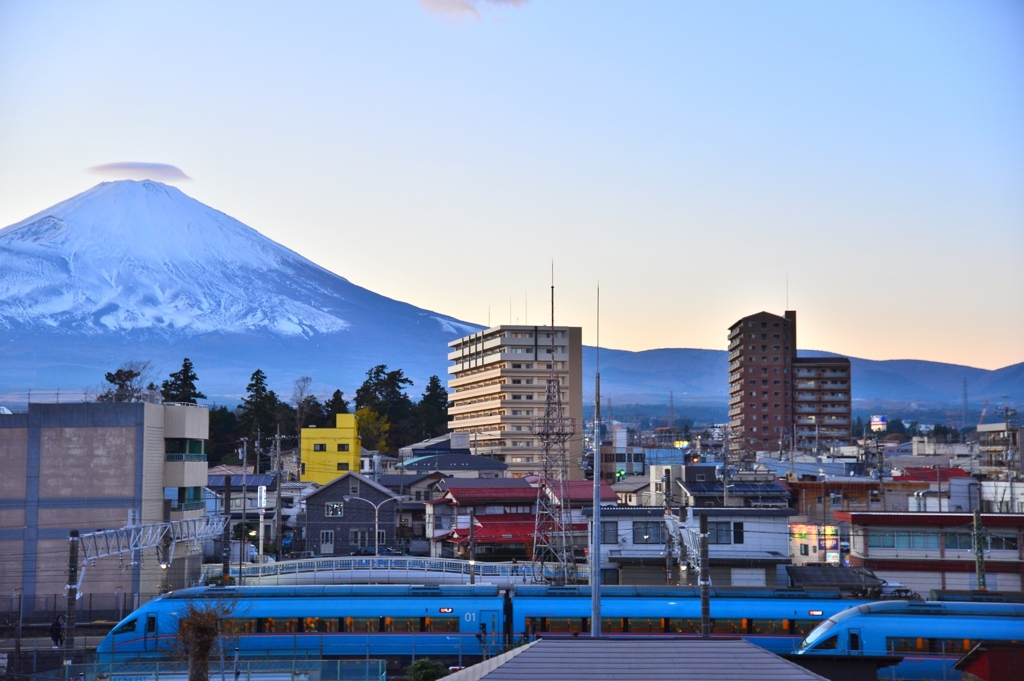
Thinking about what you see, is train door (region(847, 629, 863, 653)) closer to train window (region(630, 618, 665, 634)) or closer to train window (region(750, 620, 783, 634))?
train window (region(750, 620, 783, 634))

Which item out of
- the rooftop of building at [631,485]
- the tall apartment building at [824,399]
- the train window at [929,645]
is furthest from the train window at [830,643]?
the tall apartment building at [824,399]

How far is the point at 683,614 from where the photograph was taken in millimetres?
23109

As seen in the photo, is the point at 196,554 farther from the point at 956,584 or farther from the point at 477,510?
the point at 956,584

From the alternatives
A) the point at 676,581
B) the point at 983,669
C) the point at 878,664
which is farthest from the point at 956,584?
the point at 983,669

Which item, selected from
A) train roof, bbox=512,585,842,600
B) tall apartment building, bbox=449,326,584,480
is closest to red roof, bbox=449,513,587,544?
train roof, bbox=512,585,842,600

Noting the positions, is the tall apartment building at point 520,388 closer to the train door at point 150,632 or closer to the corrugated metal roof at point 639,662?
the train door at point 150,632

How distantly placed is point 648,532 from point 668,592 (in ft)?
28.9

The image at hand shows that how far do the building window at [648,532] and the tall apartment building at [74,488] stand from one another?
13719 millimetres

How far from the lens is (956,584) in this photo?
31516 millimetres

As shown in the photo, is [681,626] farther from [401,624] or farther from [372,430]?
[372,430]

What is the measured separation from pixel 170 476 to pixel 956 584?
77.2 feet

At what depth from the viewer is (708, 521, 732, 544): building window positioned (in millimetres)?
30828

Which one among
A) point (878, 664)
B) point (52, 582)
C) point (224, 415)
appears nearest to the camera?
point (878, 664)

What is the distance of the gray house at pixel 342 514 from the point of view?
141ft
